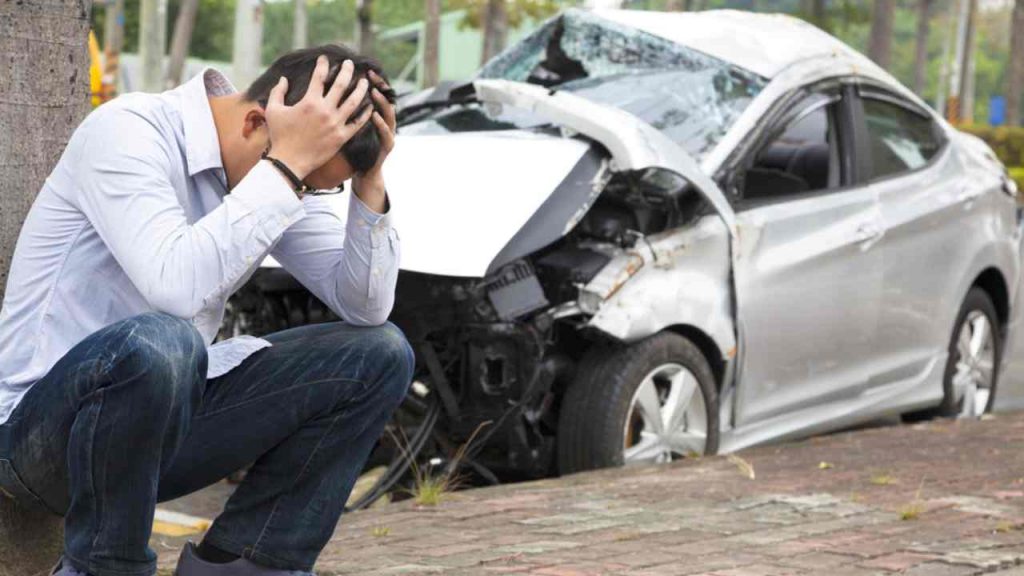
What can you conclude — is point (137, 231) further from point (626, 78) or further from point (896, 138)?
point (896, 138)

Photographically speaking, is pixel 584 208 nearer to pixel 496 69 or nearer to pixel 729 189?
pixel 729 189

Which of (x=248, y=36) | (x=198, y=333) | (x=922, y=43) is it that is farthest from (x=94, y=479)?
(x=922, y=43)

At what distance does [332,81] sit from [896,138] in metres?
4.62

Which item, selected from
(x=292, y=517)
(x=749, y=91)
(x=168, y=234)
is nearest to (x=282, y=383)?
(x=292, y=517)

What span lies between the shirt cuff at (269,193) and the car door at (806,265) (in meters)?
3.22

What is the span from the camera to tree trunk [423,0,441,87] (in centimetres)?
2609

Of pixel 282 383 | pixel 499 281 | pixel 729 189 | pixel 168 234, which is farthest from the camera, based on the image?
pixel 729 189

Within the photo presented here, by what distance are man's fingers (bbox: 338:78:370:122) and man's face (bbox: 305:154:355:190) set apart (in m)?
0.11

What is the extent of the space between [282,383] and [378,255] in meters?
0.35

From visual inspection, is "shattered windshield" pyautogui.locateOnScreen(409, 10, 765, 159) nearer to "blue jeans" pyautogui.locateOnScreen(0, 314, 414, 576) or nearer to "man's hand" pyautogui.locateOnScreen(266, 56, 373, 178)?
"blue jeans" pyautogui.locateOnScreen(0, 314, 414, 576)

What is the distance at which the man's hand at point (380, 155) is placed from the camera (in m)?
3.31

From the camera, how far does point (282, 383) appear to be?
3439 mm

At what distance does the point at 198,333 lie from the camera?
10.3 feet

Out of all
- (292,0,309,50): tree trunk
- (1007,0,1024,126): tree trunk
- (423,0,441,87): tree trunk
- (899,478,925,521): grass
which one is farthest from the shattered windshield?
(1007,0,1024,126): tree trunk
